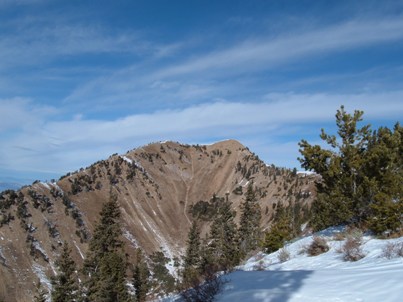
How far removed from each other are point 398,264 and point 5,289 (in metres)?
67.5

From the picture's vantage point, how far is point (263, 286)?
7527mm

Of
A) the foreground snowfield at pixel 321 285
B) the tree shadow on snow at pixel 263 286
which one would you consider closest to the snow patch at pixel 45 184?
the foreground snowfield at pixel 321 285

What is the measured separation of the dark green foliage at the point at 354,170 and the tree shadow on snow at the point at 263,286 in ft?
27.3

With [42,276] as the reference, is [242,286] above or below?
above

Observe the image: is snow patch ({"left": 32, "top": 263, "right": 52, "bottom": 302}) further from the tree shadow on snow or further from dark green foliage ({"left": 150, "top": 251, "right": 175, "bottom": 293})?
the tree shadow on snow

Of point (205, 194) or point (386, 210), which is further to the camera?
point (205, 194)

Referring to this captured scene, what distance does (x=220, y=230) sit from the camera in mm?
55688

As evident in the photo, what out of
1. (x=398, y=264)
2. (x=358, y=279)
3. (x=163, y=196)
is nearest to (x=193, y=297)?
(x=358, y=279)

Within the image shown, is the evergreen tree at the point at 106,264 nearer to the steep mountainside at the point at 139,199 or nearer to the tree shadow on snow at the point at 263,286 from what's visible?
the tree shadow on snow at the point at 263,286

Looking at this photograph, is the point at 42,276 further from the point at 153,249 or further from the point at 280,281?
the point at 280,281

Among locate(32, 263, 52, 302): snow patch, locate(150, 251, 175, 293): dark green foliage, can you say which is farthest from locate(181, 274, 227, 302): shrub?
locate(32, 263, 52, 302): snow patch

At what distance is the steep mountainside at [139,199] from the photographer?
3054 inches

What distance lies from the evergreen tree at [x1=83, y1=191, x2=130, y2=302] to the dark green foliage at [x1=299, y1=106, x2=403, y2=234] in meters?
21.2

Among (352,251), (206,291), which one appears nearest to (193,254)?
(352,251)
